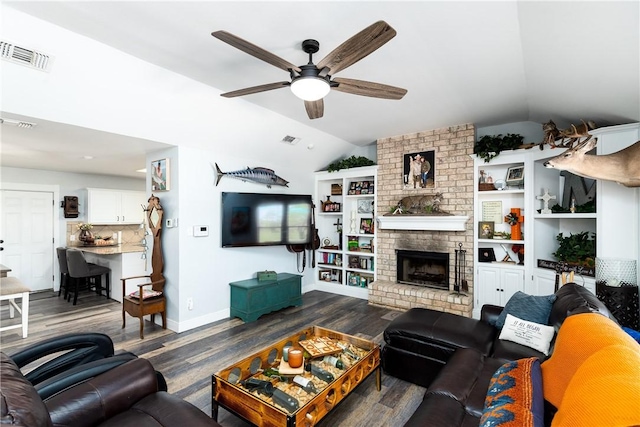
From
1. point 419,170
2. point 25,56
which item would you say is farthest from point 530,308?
point 25,56

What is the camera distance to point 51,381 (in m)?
1.59

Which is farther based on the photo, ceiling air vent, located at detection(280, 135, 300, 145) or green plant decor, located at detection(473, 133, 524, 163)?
ceiling air vent, located at detection(280, 135, 300, 145)

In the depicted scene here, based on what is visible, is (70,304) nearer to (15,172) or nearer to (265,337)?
(15,172)

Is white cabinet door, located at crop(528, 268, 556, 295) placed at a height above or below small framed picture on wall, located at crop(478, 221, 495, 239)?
below

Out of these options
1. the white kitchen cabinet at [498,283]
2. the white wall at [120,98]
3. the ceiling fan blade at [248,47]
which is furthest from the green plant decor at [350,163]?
the ceiling fan blade at [248,47]

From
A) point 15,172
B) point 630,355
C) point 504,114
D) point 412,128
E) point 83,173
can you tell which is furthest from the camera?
point 83,173

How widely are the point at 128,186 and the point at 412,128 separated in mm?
6298

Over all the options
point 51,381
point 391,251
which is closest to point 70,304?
point 51,381

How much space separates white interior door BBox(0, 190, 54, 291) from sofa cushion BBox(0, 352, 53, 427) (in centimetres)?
593

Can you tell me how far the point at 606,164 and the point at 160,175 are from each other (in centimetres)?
494

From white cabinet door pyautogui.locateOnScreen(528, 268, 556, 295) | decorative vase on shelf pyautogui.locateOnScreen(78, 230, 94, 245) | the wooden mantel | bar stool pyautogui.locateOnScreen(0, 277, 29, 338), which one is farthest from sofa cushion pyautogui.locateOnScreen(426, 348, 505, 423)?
decorative vase on shelf pyautogui.locateOnScreen(78, 230, 94, 245)

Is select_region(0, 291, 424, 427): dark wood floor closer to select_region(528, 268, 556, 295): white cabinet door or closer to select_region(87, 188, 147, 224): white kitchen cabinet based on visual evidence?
select_region(87, 188, 147, 224): white kitchen cabinet

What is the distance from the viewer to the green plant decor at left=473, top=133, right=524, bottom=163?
12.8ft

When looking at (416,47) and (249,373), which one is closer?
(249,373)
